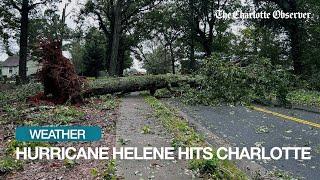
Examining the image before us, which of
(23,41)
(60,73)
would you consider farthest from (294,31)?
(60,73)

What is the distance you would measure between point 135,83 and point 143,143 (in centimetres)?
954

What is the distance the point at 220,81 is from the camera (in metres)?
15.2

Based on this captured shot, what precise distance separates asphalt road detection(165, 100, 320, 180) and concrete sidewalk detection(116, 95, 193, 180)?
1.30 meters

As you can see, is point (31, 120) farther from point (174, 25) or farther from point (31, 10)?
point (174, 25)

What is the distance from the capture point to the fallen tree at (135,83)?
51.3 feet

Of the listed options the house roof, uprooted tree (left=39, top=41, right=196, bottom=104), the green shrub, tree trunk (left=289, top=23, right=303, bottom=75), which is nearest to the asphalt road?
the green shrub

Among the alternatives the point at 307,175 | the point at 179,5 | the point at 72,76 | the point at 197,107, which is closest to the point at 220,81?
the point at 197,107

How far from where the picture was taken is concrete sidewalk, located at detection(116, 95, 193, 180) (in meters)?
5.48

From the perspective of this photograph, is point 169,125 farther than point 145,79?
No

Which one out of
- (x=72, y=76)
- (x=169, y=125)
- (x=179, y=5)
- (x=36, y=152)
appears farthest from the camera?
(x=179, y=5)

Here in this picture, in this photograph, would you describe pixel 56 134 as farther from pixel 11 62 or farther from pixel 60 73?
pixel 11 62

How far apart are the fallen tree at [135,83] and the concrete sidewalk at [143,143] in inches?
144

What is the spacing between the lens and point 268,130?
30.9 feet

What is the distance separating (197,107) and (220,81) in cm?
160
